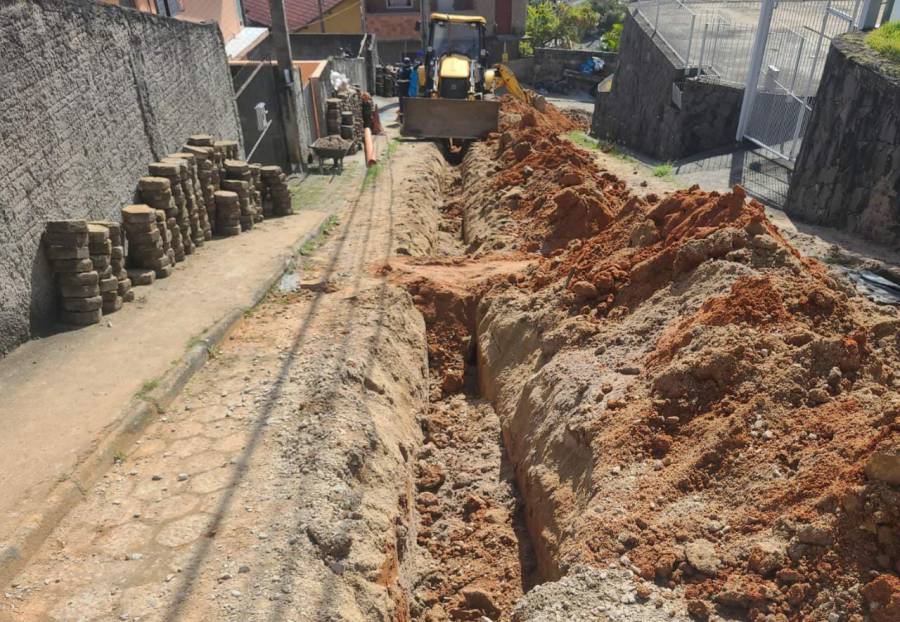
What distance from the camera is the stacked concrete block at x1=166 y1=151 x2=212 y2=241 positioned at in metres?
8.89

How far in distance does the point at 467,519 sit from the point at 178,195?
19.1 ft

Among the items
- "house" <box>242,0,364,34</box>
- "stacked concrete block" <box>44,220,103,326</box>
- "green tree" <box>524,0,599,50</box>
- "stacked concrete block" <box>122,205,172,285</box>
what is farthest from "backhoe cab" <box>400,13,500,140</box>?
"house" <box>242,0,364,34</box>

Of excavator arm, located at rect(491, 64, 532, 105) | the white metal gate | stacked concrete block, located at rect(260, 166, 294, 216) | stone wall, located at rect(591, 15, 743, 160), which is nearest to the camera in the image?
stacked concrete block, located at rect(260, 166, 294, 216)

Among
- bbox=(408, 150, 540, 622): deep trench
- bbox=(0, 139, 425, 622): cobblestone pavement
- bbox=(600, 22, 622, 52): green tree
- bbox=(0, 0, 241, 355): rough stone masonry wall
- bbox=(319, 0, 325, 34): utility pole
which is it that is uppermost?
bbox=(0, 0, 241, 355): rough stone masonry wall

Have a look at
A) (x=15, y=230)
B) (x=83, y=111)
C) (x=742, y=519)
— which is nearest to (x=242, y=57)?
(x=83, y=111)

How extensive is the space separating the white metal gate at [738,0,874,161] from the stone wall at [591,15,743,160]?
2.39ft

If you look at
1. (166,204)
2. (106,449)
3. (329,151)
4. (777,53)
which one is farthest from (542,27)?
(106,449)

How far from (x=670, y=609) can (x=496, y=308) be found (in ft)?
15.0

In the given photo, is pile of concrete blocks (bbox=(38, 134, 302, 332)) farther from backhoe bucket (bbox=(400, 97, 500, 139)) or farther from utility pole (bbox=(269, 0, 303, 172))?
backhoe bucket (bbox=(400, 97, 500, 139))

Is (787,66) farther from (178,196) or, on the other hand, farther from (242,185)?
(178,196)

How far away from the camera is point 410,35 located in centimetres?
3450

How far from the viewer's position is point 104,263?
6688 mm

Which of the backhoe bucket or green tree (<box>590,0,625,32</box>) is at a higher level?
the backhoe bucket

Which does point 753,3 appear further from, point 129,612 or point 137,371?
point 129,612
